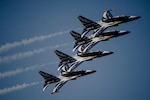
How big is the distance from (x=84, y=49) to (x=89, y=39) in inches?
154

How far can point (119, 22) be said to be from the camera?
131 metres

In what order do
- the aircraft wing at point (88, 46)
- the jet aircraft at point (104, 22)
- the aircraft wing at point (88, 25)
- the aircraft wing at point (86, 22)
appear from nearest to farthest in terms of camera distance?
1. the aircraft wing at point (86, 22)
2. the jet aircraft at point (104, 22)
3. the aircraft wing at point (88, 25)
4. the aircraft wing at point (88, 46)

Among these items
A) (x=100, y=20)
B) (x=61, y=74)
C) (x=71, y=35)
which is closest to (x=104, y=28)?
(x=100, y=20)

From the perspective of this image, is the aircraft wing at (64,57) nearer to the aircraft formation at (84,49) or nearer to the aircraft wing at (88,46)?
the aircraft formation at (84,49)

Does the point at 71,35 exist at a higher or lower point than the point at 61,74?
higher

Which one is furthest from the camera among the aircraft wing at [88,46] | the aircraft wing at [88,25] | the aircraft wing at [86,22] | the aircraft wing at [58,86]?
the aircraft wing at [88,46]

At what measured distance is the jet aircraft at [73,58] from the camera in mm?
132000

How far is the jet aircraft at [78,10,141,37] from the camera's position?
13025cm

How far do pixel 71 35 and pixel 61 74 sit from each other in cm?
1397

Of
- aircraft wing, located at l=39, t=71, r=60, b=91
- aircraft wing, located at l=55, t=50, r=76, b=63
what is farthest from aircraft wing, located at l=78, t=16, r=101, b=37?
aircraft wing, located at l=39, t=71, r=60, b=91

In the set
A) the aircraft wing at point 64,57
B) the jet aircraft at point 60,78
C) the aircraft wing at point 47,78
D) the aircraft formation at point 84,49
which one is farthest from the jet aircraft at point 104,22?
the aircraft wing at point 47,78

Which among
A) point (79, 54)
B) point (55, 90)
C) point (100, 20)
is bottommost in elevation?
point (55, 90)

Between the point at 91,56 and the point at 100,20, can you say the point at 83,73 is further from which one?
the point at 100,20

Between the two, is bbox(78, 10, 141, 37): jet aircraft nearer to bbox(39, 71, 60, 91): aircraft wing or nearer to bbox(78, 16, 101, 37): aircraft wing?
bbox(78, 16, 101, 37): aircraft wing
